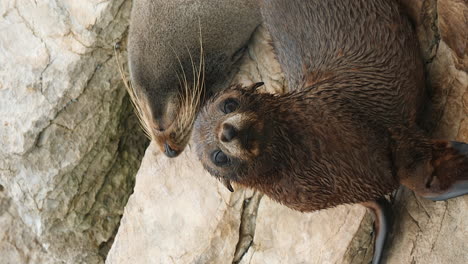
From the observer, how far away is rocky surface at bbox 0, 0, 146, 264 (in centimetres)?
573

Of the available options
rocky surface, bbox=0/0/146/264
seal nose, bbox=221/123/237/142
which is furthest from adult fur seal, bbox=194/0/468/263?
rocky surface, bbox=0/0/146/264

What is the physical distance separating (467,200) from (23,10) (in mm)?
4514

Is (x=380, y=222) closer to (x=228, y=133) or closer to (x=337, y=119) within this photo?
(x=337, y=119)

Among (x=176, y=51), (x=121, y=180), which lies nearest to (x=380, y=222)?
(x=176, y=51)

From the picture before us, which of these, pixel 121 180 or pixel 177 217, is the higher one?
pixel 177 217

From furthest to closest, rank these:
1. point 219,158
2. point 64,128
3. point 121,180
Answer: point 121,180 < point 64,128 < point 219,158

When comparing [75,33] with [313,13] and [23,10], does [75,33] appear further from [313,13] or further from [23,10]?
[313,13]

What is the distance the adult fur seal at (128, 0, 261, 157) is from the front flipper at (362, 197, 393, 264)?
6.22ft

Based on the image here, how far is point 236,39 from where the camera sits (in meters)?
5.05

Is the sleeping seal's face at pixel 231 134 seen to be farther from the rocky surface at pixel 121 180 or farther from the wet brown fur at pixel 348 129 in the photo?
the rocky surface at pixel 121 180

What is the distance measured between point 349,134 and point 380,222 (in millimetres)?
674

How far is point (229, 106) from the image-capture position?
335cm

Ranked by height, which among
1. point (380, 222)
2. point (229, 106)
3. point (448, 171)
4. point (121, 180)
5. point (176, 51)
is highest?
point (229, 106)

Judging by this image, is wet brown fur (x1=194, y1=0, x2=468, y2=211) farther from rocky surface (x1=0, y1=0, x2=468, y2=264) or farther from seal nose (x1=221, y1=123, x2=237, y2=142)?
rocky surface (x1=0, y1=0, x2=468, y2=264)
